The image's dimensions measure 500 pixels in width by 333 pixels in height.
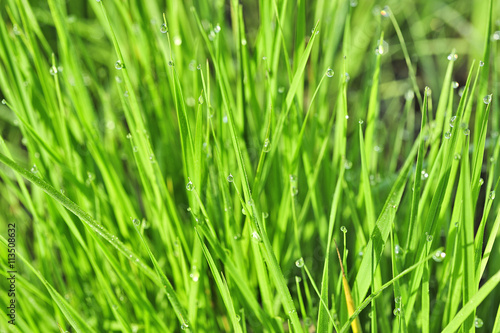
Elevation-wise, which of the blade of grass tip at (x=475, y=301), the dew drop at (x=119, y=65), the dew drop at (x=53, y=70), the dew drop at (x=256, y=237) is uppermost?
the dew drop at (x=53, y=70)

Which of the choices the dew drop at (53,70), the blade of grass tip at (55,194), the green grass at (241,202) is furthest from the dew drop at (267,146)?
the dew drop at (53,70)

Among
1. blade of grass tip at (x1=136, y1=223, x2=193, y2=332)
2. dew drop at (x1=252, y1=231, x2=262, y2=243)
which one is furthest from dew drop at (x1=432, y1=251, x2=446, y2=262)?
blade of grass tip at (x1=136, y1=223, x2=193, y2=332)

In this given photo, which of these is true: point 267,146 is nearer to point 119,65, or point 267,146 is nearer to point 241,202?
point 241,202

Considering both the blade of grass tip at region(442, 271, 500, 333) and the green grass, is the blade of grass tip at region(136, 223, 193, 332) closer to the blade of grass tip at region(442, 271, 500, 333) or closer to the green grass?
the green grass

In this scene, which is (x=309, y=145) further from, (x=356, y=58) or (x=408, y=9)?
(x=408, y=9)

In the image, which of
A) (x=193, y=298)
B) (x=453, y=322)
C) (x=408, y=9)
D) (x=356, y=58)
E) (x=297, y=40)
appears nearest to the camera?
(x=453, y=322)

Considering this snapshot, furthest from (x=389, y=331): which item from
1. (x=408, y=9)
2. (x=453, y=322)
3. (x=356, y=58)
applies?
(x=408, y=9)

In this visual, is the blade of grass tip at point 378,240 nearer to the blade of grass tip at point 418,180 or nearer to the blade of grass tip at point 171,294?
the blade of grass tip at point 418,180
